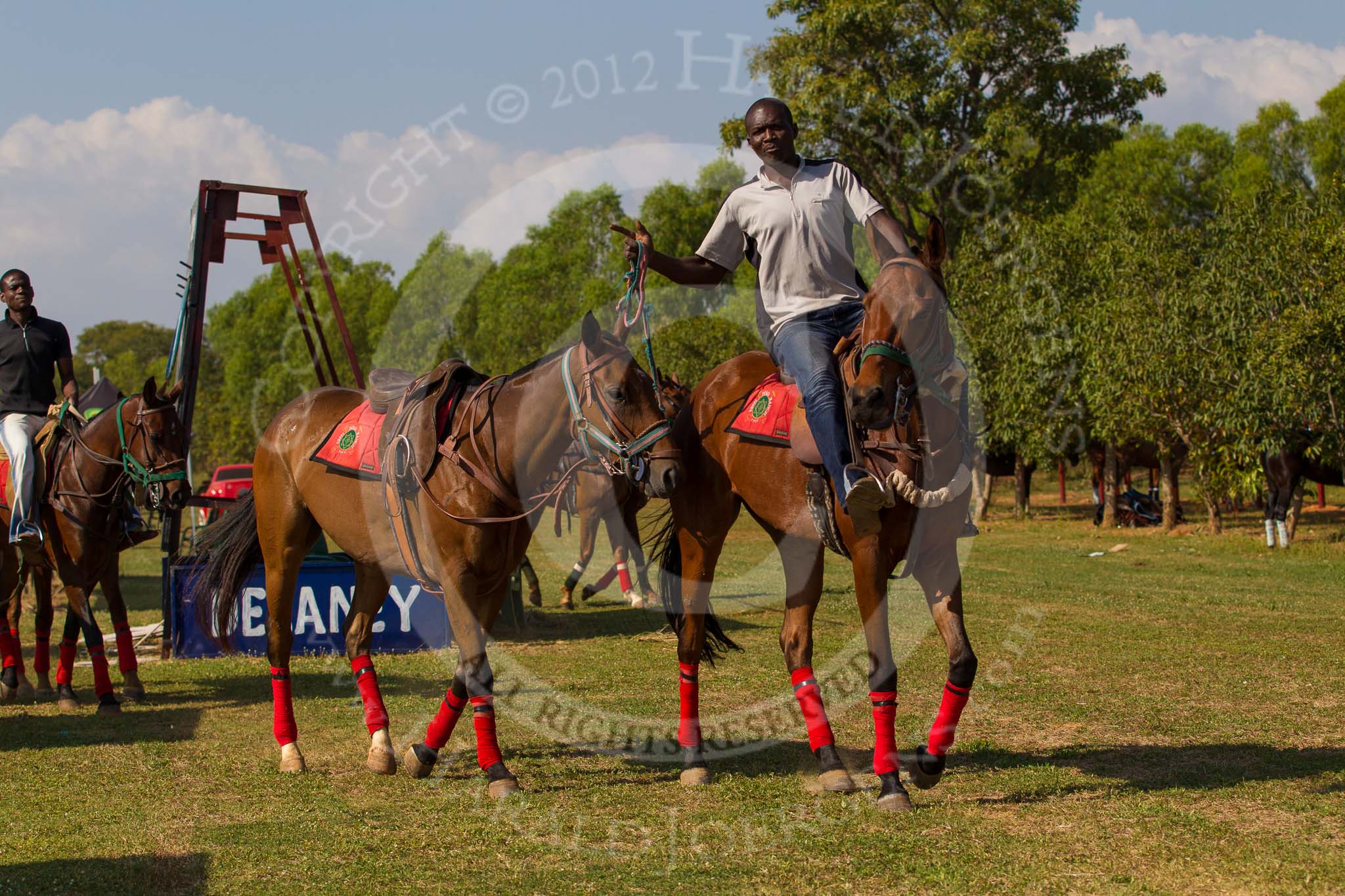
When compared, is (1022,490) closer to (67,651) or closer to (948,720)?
(67,651)

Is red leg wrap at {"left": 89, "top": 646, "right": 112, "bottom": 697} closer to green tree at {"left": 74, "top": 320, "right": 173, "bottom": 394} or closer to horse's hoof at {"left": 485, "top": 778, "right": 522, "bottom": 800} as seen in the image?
horse's hoof at {"left": 485, "top": 778, "right": 522, "bottom": 800}

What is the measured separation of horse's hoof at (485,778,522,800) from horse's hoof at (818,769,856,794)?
1.52m

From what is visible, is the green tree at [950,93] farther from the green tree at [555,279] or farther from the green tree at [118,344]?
the green tree at [118,344]

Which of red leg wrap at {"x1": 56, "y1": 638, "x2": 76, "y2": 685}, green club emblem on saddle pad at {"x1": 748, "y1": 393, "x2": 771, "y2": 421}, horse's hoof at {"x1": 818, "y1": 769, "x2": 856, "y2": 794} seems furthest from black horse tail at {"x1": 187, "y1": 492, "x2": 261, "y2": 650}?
horse's hoof at {"x1": 818, "y1": 769, "x2": 856, "y2": 794}

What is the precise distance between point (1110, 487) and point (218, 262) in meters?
20.9

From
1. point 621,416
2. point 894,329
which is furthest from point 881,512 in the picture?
point 621,416

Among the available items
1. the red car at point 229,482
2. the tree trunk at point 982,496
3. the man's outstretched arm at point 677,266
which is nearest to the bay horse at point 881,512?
the man's outstretched arm at point 677,266

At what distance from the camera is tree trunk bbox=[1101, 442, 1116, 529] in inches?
999

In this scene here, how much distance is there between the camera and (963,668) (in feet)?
17.2

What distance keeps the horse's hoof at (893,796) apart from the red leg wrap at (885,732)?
3 centimetres

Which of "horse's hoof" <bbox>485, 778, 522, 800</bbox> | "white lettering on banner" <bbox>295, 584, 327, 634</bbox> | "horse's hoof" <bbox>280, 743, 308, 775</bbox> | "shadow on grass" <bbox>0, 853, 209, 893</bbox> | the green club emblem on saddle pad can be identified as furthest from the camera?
"white lettering on banner" <bbox>295, 584, 327, 634</bbox>

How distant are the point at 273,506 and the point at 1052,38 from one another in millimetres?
25587

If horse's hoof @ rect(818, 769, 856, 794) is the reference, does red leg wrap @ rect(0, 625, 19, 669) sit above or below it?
above

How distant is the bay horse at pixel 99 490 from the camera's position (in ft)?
27.6
